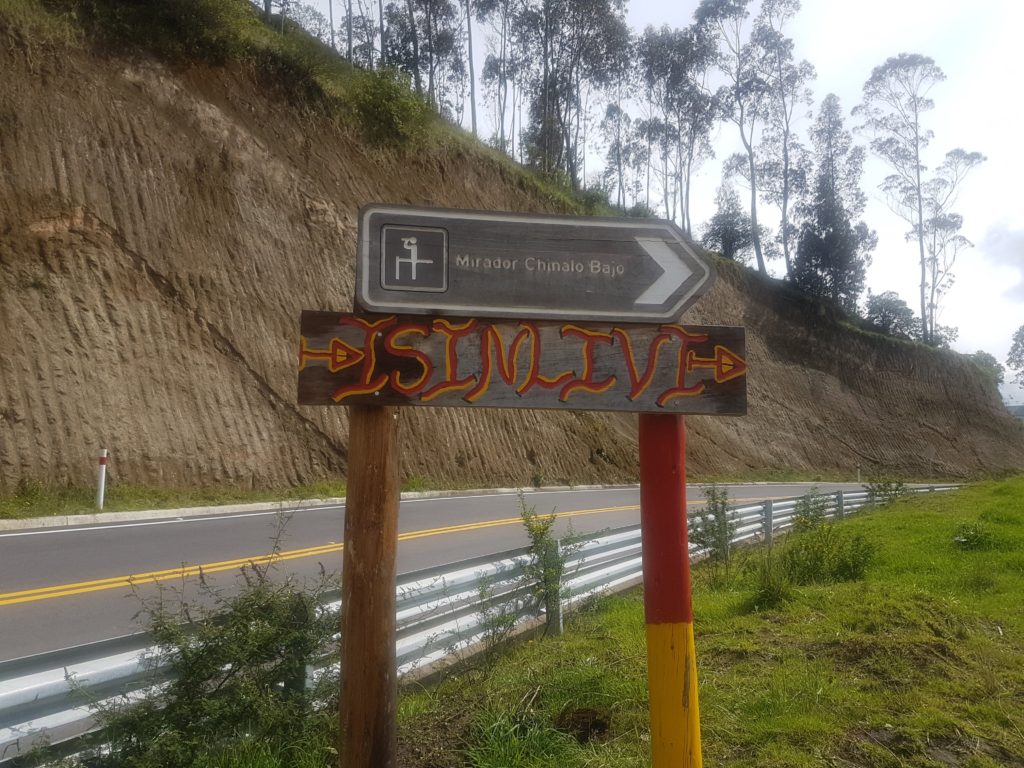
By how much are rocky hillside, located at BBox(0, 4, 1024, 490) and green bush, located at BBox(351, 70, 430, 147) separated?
504 millimetres

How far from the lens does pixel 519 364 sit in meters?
3.29

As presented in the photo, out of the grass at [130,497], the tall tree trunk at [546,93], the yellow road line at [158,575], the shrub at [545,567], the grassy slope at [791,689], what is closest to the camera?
the grassy slope at [791,689]

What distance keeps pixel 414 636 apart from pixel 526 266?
2817mm

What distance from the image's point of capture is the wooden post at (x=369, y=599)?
320cm

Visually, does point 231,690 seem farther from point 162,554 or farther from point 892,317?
point 892,317

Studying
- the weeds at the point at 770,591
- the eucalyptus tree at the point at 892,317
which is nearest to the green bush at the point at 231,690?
the weeds at the point at 770,591

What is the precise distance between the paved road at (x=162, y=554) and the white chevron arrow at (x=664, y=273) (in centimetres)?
240

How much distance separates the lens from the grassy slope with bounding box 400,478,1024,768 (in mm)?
3898

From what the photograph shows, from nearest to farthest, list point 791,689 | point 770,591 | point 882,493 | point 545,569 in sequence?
point 791,689, point 545,569, point 770,591, point 882,493

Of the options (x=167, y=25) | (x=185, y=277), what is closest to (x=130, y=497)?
(x=185, y=277)

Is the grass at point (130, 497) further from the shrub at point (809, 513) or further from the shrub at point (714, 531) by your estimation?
the shrub at point (809, 513)

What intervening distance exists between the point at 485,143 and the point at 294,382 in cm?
1543

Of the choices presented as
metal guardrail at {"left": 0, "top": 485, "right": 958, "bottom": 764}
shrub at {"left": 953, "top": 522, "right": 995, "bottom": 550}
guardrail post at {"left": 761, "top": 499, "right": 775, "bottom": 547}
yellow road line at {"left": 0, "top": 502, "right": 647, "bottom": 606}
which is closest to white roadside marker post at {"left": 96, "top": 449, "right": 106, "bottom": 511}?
yellow road line at {"left": 0, "top": 502, "right": 647, "bottom": 606}

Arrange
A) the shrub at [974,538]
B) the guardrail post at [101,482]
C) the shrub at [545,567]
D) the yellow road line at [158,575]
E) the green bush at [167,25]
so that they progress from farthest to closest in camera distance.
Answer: the green bush at [167,25] < the guardrail post at [101,482] < the shrub at [974,538] < the yellow road line at [158,575] < the shrub at [545,567]
